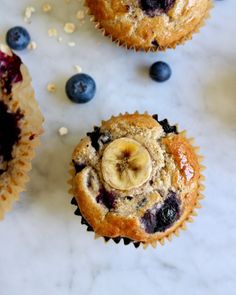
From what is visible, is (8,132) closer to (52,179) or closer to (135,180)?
(52,179)

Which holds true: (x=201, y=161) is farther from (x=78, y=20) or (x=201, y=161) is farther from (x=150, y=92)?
(x=78, y=20)

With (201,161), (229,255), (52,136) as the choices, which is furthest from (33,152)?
(229,255)

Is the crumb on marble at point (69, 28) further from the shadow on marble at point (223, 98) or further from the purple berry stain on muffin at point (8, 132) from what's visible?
the shadow on marble at point (223, 98)

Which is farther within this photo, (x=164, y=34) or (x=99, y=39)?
(x=99, y=39)

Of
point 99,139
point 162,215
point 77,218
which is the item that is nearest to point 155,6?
point 99,139

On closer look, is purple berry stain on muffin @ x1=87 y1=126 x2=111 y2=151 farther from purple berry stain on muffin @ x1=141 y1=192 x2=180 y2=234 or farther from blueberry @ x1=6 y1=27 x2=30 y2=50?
blueberry @ x1=6 y1=27 x2=30 y2=50

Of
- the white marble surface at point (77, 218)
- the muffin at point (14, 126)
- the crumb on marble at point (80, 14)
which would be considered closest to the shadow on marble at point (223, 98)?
the white marble surface at point (77, 218)

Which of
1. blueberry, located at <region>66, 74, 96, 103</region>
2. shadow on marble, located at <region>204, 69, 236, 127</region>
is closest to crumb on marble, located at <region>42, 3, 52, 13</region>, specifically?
blueberry, located at <region>66, 74, 96, 103</region>
